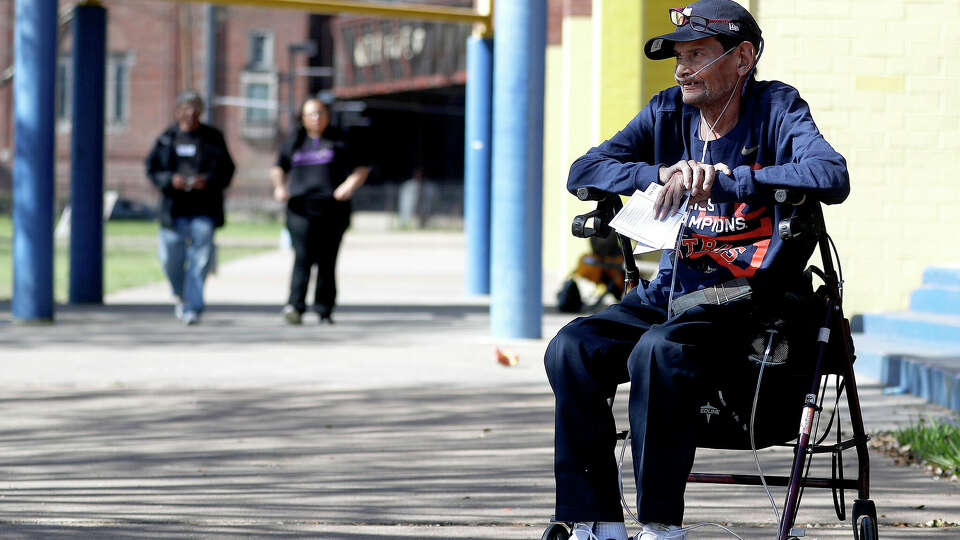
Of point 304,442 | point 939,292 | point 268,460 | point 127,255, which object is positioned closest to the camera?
point 268,460

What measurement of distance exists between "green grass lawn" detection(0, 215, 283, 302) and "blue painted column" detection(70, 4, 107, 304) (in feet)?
4.22

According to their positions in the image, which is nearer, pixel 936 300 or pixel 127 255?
pixel 936 300

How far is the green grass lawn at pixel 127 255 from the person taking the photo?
713 inches

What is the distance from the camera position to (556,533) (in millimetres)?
4117

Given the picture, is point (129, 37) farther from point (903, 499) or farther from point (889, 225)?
point (903, 499)

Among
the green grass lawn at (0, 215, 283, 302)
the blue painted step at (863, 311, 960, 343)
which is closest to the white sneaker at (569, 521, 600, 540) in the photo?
the blue painted step at (863, 311, 960, 343)

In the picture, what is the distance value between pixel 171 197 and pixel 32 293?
1281mm

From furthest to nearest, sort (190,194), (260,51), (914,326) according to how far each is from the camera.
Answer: (260,51) < (190,194) < (914,326)

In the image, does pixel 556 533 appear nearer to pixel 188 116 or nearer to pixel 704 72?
pixel 704 72

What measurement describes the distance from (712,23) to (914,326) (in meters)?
6.32

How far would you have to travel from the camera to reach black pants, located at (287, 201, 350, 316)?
11930mm

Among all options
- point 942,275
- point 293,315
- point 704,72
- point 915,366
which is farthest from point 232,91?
point 704,72

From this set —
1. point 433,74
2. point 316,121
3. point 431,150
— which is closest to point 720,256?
point 316,121

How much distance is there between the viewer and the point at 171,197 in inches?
471
